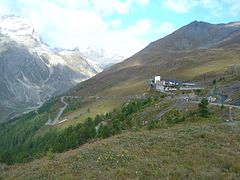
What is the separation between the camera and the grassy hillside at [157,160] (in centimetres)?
2341

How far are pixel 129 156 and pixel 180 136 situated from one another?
7868mm

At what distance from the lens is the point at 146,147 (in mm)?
30516

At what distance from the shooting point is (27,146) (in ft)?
514

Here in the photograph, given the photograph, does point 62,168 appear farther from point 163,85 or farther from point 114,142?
point 163,85

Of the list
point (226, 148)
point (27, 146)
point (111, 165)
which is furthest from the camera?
point (27, 146)

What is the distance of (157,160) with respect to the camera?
26.1m

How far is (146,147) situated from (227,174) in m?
9.22

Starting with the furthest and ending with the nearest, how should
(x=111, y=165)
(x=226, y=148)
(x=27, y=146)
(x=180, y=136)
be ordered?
(x=27, y=146) → (x=180, y=136) → (x=226, y=148) → (x=111, y=165)

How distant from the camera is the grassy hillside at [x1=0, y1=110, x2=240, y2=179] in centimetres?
2341

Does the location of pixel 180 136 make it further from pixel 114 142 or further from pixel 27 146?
pixel 27 146

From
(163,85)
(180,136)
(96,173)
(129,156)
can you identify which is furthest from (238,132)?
(163,85)

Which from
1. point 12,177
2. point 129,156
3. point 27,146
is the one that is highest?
point 129,156

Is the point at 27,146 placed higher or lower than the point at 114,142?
lower

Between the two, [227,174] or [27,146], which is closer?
[227,174]
